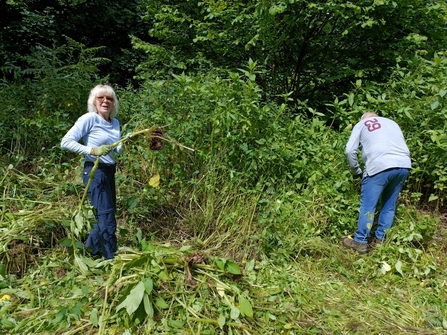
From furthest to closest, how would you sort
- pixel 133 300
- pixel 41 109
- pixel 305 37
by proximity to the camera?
pixel 305 37, pixel 41 109, pixel 133 300

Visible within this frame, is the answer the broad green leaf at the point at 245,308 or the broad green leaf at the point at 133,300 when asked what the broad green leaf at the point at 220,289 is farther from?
the broad green leaf at the point at 133,300

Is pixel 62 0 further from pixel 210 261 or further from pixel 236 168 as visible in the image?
pixel 210 261

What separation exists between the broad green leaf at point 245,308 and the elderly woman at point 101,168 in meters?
1.24

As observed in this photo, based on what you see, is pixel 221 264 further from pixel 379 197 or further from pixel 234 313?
pixel 379 197

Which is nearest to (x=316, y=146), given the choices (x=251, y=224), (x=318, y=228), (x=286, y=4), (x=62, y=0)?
(x=318, y=228)

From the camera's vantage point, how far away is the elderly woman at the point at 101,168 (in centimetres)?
284

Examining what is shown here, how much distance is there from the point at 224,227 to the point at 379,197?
5.28ft

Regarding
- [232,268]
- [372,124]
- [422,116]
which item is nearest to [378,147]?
[372,124]

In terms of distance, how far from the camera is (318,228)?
354cm

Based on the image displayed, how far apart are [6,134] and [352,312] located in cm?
431

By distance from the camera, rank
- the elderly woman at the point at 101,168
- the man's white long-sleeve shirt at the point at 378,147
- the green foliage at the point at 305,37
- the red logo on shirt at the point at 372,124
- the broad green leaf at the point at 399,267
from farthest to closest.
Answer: the green foliage at the point at 305,37 < the red logo on shirt at the point at 372,124 < the man's white long-sleeve shirt at the point at 378,147 < the broad green leaf at the point at 399,267 < the elderly woman at the point at 101,168

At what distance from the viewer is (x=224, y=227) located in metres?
3.39

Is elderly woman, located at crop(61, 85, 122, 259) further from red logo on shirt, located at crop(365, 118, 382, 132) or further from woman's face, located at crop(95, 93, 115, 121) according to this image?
red logo on shirt, located at crop(365, 118, 382, 132)

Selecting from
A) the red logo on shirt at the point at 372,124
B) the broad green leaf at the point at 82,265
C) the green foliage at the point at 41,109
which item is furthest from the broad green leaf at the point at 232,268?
the green foliage at the point at 41,109
